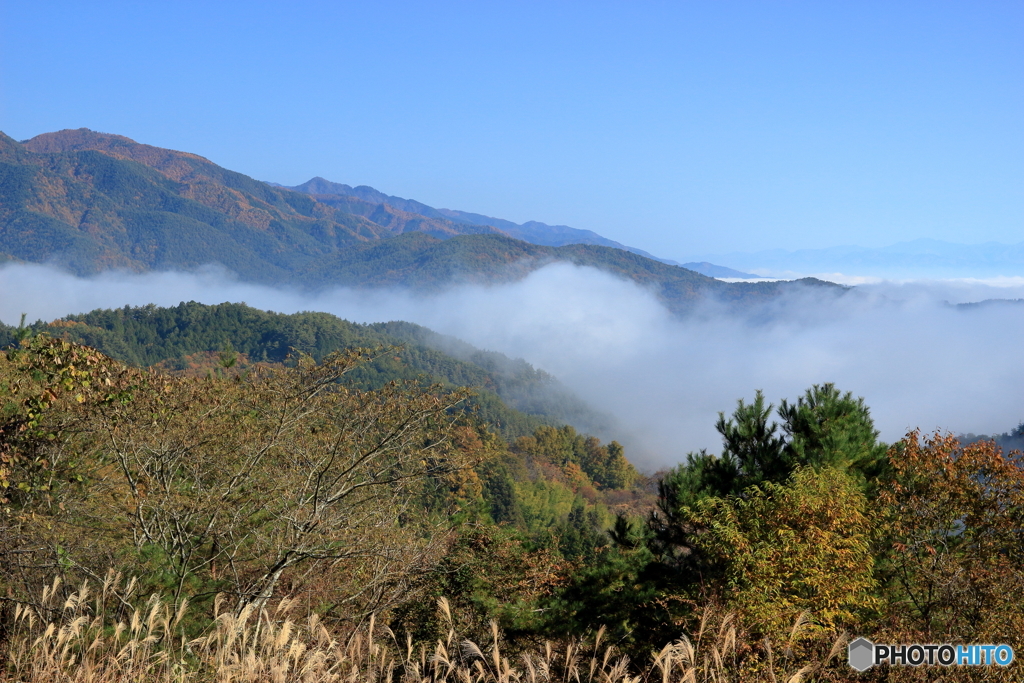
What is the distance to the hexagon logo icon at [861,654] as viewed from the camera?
6.34 metres

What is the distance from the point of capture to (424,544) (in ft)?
43.4

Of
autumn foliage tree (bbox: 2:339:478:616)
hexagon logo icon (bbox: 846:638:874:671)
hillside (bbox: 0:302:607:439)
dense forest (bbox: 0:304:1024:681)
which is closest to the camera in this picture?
hexagon logo icon (bbox: 846:638:874:671)

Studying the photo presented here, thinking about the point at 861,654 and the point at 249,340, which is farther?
the point at 249,340

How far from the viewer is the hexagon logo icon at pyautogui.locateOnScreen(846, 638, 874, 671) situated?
6344 millimetres

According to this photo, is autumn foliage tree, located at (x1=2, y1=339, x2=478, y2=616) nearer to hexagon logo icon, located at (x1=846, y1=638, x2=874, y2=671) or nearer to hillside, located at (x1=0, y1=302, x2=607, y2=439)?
hexagon logo icon, located at (x1=846, y1=638, x2=874, y2=671)

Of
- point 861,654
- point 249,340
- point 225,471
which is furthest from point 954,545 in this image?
point 249,340

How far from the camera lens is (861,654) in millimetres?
6676

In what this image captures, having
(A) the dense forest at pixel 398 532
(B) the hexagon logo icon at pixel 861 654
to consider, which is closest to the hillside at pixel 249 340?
(A) the dense forest at pixel 398 532

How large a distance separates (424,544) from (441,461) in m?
1.52

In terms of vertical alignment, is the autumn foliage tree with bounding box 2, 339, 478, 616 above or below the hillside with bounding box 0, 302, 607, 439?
above

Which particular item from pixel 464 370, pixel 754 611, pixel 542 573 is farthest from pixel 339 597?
pixel 464 370

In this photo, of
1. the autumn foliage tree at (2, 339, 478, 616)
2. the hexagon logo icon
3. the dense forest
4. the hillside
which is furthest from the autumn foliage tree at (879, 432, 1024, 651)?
the hillside

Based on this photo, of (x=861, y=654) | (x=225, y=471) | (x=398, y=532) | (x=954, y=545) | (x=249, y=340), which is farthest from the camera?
(x=249, y=340)

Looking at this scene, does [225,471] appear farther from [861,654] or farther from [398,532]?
[861,654]
